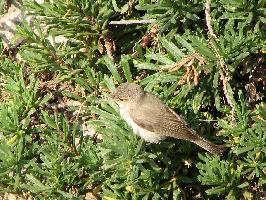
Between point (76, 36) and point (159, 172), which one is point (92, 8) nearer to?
point (76, 36)

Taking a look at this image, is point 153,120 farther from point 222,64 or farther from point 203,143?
point 222,64

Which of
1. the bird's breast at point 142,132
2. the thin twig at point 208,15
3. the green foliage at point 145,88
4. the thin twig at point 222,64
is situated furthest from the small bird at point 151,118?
the thin twig at point 208,15

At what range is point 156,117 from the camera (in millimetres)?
6836

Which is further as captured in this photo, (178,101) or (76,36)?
(76,36)

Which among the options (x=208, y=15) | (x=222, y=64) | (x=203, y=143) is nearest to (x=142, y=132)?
(x=203, y=143)

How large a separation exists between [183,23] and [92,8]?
1.14 meters

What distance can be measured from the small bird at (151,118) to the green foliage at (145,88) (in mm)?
116

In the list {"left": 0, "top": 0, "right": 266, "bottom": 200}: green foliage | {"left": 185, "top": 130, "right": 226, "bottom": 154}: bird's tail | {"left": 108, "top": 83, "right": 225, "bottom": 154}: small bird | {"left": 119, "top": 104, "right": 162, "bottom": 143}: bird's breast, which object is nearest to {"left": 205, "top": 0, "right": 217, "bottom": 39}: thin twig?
{"left": 0, "top": 0, "right": 266, "bottom": 200}: green foliage

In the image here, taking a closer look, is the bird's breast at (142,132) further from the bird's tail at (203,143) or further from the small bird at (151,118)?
the bird's tail at (203,143)

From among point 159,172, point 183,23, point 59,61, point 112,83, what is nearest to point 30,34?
point 59,61

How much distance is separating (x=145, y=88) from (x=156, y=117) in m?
0.56

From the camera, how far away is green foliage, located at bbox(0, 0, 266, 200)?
661cm

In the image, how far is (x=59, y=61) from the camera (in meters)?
7.77

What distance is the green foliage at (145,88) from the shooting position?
6.61 metres
